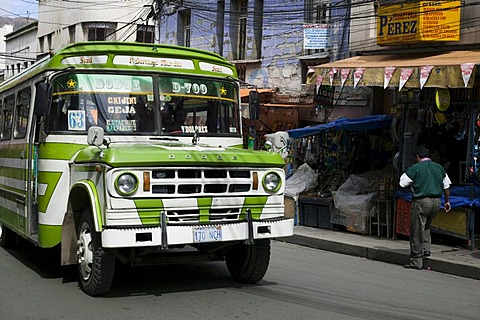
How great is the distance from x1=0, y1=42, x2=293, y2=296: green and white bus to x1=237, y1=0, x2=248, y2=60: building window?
13.5m

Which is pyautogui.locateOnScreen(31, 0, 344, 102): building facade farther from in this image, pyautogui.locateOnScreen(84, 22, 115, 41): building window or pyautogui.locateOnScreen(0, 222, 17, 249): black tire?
pyautogui.locateOnScreen(0, 222, 17, 249): black tire

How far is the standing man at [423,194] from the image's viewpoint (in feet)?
32.5

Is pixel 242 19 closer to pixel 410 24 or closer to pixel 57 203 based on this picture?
pixel 410 24

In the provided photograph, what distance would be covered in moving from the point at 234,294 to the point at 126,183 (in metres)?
1.83

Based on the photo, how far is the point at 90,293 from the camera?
7.03 meters

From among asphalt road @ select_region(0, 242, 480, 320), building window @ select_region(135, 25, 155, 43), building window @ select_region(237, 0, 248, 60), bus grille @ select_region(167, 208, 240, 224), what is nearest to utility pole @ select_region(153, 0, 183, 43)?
building window @ select_region(237, 0, 248, 60)

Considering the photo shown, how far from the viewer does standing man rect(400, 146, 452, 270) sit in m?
9.91

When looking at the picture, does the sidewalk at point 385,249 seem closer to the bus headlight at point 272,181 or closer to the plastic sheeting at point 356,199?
the plastic sheeting at point 356,199

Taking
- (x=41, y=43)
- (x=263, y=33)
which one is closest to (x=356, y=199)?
(x=263, y=33)

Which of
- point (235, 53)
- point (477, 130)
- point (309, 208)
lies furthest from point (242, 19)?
point (477, 130)

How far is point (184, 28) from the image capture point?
82.0 ft

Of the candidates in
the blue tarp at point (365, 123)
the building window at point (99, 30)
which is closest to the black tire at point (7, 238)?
the blue tarp at point (365, 123)

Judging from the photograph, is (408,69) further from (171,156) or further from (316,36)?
(171,156)

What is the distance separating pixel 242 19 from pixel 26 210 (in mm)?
14721
